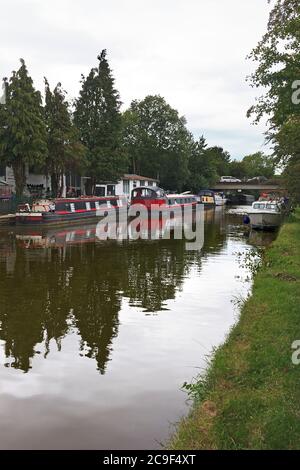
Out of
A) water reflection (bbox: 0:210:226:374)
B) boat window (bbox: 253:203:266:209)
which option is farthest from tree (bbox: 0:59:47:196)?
boat window (bbox: 253:203:266:209)

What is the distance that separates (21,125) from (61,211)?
7782 millimetres

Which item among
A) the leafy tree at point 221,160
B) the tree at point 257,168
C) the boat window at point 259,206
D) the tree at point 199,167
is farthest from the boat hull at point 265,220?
the tree at point 257,168

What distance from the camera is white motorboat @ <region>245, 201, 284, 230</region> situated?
31.0 meters

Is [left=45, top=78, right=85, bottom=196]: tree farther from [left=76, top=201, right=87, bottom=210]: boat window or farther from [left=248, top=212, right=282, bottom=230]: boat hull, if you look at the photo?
[left=248, top=212, right=282, bottom=230]: boat hull

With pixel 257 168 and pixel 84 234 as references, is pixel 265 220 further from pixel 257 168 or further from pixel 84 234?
pixel 257 168

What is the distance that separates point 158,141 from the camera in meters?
72.1

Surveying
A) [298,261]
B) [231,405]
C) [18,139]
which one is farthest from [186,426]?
[18,139]

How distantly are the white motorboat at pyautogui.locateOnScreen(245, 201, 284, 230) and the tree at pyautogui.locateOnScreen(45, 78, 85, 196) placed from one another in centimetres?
1716

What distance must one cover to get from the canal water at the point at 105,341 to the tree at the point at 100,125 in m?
28.6

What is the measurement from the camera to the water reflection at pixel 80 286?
9.67 m

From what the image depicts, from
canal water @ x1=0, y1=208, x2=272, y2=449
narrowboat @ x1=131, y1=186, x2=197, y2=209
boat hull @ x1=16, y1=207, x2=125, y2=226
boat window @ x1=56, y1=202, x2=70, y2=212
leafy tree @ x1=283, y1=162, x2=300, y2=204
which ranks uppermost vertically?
leafy tree @ x1=283, y1=162, x2=300, y2=204

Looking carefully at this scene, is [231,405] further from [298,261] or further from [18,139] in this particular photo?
[18,139]

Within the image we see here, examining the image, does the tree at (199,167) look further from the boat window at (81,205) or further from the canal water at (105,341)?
the canal water at (105,341)

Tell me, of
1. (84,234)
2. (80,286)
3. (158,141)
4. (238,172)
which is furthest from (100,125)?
(238,172)
